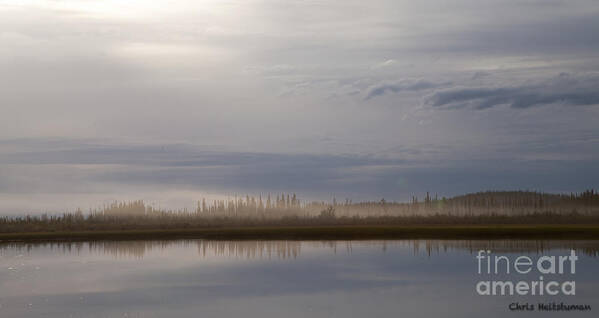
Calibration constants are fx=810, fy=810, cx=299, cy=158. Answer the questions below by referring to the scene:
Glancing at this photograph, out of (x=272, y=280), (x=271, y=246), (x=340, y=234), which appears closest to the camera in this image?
(x=272, y=280)

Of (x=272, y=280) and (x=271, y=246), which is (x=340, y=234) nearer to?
(x=271, y=246)

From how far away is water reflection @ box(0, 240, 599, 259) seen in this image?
4422 cm

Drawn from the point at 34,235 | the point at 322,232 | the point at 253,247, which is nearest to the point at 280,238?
the point at 322,232

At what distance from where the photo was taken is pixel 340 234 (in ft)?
204

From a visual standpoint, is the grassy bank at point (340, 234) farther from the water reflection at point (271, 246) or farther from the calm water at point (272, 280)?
the calm water at point (272, 280)

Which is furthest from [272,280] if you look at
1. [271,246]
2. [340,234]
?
[340,234]

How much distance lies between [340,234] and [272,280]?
30.4 metres

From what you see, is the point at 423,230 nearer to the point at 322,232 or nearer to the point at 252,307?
the point at 322,232

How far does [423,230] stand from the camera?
63.2 m

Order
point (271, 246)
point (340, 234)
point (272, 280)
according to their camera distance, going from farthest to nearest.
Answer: point (340, 234) < point (271, 246) < point (272, 280)

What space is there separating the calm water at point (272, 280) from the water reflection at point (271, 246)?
114 mm

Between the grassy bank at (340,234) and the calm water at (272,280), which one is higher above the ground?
the calm water at (272,280)

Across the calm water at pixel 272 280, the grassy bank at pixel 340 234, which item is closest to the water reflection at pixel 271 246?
the calm water at pixel 272 280

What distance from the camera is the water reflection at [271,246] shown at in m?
44.2
